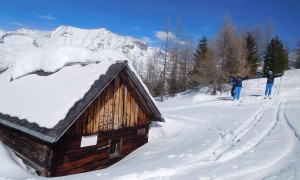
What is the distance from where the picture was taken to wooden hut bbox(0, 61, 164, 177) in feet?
27.0

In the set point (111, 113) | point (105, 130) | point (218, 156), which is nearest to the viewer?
point (218, 156)

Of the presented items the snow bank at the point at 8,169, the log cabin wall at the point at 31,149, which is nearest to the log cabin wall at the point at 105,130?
the log cabin wall at the point at 31,149


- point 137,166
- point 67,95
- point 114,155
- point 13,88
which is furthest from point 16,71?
point 137,166

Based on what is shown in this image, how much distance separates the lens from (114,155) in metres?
10.8

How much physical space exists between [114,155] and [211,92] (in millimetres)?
21861

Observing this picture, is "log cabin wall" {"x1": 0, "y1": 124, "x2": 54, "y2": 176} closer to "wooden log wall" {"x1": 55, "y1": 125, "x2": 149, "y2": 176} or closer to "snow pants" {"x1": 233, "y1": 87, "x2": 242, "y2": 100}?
"wooden log wall" {"x1": 55, "y1": 125, "x2": 149, "y2": 176}

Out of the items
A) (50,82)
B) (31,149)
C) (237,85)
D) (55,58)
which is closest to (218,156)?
(31,149)

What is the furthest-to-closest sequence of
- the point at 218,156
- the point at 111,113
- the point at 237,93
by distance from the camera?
Result: the point at 237,93 < the point at 111,113 < the point at 218,156

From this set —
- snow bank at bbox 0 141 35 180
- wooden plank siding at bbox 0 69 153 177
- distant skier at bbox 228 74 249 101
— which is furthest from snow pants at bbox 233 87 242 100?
snow bank at bbox 0 141 35 180

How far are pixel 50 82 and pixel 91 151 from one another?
3.75m

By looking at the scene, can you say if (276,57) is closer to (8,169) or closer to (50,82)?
(50,82)

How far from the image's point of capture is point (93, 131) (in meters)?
9.42

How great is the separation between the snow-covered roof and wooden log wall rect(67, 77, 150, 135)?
0.90 metres

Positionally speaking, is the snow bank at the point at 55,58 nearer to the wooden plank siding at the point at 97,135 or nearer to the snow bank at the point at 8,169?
the wooden plank siding at the point at 97,135
